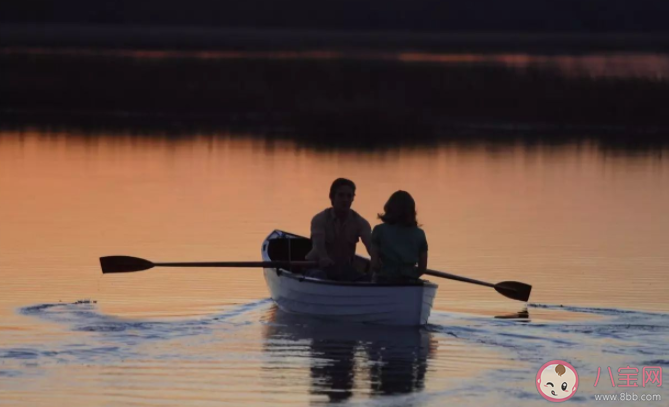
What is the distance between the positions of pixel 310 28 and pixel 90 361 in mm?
89834

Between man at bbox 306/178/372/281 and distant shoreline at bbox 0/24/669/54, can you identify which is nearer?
man at bbox 306/178/372/281

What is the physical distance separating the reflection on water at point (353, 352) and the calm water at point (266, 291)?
0.02 meters

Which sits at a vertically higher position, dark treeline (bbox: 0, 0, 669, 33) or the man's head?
dark treeline (bbox: 0, 0, 669, 33)

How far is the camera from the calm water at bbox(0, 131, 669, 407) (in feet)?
36.6

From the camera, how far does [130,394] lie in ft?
35.2

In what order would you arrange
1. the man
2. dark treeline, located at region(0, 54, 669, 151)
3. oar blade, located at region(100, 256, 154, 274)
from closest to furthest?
the man → oar blade, located at region(100, 256, 154, 274) → dark treeline, located at region(0, 54, 669, 151)

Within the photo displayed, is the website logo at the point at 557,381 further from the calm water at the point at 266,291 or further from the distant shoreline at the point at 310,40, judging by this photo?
the distant shoreline at the point at 310,40

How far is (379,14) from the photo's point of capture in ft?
342

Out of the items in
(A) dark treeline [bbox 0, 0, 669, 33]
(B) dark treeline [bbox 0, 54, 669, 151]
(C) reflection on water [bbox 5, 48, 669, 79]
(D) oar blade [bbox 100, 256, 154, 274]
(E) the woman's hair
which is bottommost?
(D) oar blade [bbox 100, 256, 154, 274]

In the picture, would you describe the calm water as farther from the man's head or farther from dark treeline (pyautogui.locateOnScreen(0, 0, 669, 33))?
dark treeline (pyautogui.locateOnScreen(0, 0, 669, 33))

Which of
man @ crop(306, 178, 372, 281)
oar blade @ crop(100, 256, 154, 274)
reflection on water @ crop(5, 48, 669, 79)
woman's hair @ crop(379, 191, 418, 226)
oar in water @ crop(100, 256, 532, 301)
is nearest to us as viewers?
woman's hair @ crop(379, 191, 418, 226)

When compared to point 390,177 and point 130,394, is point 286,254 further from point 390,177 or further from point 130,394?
point 390,177

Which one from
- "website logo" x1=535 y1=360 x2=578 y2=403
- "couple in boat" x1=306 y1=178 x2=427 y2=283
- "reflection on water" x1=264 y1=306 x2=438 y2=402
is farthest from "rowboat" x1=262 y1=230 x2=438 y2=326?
"website logo" x1=535 y1=360 x2=578 y2=403

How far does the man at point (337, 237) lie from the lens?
13.6 meters
